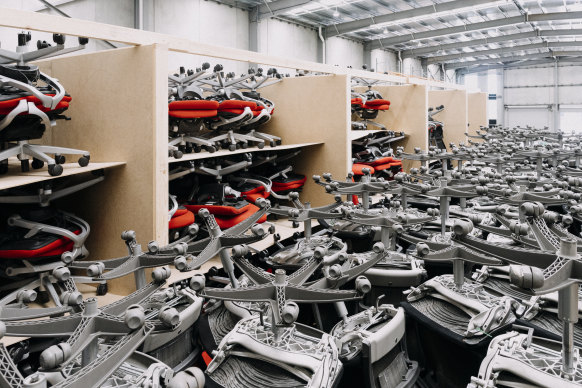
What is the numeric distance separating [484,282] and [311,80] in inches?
95.3

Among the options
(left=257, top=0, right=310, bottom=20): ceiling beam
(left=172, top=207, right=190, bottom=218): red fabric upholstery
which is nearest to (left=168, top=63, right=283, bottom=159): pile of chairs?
(left=172, top=207, right=190, bottom=218): red fabric upholstery

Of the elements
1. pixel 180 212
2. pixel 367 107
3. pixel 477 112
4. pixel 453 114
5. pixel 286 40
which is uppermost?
pixel 286 40

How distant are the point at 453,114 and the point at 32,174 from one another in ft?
18.5

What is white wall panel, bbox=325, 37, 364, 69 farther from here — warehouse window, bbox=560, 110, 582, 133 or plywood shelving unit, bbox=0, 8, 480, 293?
warehouse window, bbox=560, 110, 582, 133

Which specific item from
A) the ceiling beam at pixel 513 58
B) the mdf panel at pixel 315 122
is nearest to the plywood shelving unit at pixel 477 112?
the mdf panel at pixel 315 122

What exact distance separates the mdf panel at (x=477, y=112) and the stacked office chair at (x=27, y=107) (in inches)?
263

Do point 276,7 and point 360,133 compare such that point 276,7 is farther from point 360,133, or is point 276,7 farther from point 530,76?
point 530,76

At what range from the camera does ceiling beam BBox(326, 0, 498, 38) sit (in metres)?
7.64

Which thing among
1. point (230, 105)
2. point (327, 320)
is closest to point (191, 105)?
point (230, 105)

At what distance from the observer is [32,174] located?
1.93 meters

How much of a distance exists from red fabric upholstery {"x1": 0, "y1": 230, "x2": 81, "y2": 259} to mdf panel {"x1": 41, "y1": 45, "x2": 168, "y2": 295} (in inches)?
10.9

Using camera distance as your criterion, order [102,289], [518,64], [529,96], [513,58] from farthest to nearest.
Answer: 1. [529,96]
2. [518,64]
3. [513,58]
4. [102,289]

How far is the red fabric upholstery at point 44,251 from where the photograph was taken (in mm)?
1842

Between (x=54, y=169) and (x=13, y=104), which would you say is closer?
(x=13, y=104)
